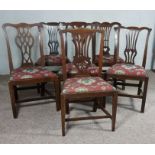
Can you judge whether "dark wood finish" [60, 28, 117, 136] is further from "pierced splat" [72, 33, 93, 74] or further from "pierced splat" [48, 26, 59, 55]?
"pierced splat" [48, 26, 59, 55]

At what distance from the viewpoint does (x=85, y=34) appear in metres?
2.02

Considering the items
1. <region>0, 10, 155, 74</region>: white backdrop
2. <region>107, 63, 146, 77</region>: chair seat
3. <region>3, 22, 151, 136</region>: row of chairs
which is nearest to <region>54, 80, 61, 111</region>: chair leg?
<region>3, 22, 151, 136</region>: row of chairs

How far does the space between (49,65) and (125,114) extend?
3.80 ft

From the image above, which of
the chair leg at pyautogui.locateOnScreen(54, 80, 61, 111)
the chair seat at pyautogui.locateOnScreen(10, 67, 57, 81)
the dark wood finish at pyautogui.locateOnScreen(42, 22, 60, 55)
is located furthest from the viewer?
the dark wood finish at pyautogui.locateOnScreen(42, 22, 60, 55)

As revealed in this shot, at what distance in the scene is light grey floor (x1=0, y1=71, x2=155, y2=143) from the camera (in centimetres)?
197

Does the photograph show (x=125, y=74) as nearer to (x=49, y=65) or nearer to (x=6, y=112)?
(x=49, y=65)

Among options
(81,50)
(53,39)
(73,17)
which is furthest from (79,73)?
(73,17)

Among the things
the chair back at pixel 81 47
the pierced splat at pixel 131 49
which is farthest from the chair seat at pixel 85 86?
the pierced splat at pixel 131 49

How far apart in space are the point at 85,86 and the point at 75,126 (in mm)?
490

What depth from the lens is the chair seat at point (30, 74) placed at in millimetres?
2226

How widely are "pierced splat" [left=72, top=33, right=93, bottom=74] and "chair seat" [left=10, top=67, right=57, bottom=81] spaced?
0.35 meters

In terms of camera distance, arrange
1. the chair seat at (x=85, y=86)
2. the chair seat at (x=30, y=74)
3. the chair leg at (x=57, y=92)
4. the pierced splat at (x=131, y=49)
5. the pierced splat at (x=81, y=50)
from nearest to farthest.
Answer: the chair seat at (x=85, y=86) < the pierced splat at (x=81, y=50) < the chair seat at (x=30, y=74) < the chair leg at (x=57, y=92) < the pierced splat at (x=131, y=49)

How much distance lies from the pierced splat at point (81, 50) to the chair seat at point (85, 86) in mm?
167

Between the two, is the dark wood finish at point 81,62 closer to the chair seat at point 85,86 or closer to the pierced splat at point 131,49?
the chair seat at point 85,86
